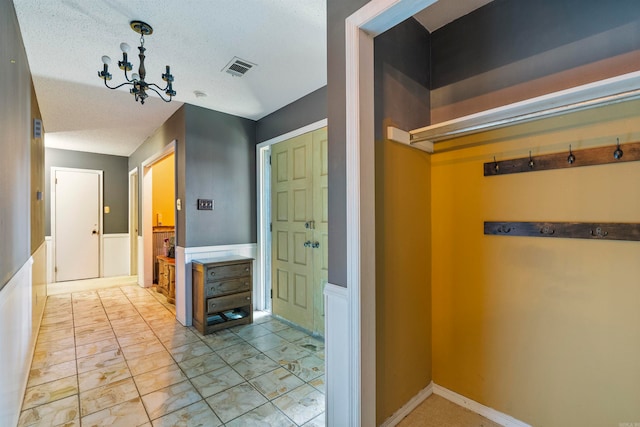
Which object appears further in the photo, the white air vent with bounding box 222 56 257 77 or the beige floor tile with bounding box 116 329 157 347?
the beige floor tile with bounding box 116 329 157 347

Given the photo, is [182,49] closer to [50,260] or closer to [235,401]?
[235,401]

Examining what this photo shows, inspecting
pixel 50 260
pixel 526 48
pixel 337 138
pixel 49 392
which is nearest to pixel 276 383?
pixel 49 392

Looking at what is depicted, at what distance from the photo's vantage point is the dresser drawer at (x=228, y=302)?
2928 mm

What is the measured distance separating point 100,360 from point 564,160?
3568 mm

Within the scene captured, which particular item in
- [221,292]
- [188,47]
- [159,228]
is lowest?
[221,292]

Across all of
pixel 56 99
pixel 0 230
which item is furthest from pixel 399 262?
pixel 56 99

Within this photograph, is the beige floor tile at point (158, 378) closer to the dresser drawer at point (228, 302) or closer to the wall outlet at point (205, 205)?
the dresser drawer at point (228, 302)

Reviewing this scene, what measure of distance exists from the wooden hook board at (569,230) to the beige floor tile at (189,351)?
2487mm

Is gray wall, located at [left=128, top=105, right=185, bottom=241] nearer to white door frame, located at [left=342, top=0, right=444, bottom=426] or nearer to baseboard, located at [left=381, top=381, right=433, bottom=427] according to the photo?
white door frame, located at [left=342, top=0, right=444, bottom=426]

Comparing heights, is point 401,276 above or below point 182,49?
below

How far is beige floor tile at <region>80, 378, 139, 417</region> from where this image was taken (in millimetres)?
1790

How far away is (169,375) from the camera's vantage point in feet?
7.02

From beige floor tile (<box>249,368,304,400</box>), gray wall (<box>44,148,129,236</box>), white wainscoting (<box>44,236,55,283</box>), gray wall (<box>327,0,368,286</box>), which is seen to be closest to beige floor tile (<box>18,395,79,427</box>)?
A: beige floor tile (<box>249,368,304,400</box>)

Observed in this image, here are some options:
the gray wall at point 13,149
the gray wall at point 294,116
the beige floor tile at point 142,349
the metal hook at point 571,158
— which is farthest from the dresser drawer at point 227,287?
the metal hook at point 571,158
